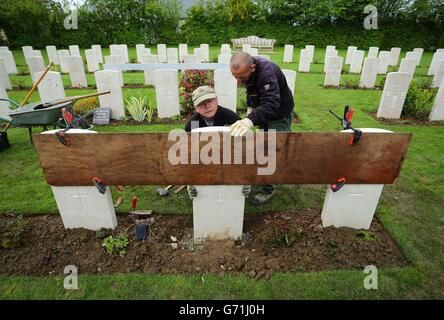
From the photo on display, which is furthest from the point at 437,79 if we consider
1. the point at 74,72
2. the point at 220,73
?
the point at 74,72

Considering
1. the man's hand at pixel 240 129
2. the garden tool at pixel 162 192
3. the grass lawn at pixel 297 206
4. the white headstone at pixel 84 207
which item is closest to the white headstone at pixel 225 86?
the grass lawn at pixel 297 206

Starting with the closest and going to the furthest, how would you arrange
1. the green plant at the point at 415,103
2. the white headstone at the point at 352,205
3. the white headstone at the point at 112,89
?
the white headstone at the point at 352,205 < the white headstone at the point at 112,89 < the green plant at the point at 415,103

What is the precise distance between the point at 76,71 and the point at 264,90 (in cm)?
862

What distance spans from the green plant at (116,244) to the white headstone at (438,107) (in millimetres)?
7423

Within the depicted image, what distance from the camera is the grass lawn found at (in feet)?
7.49

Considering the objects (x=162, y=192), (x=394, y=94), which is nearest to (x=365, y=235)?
(x=162, y=192)

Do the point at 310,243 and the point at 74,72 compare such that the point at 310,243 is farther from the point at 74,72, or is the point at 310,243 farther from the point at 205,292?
the point at 74,72

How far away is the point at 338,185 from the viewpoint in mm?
2533

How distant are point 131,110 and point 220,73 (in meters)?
2.27

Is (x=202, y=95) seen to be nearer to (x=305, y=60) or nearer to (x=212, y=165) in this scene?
(x=212, y=165)

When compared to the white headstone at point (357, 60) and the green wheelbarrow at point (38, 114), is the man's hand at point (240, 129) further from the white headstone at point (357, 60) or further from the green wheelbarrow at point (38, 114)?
the white headstone at point (357, 60)

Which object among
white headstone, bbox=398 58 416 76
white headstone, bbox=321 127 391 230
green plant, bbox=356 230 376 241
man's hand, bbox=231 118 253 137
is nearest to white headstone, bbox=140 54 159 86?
man's hand, bbox=231 118 253 137

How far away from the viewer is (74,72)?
9.03 meters

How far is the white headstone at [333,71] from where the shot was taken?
917 cm
